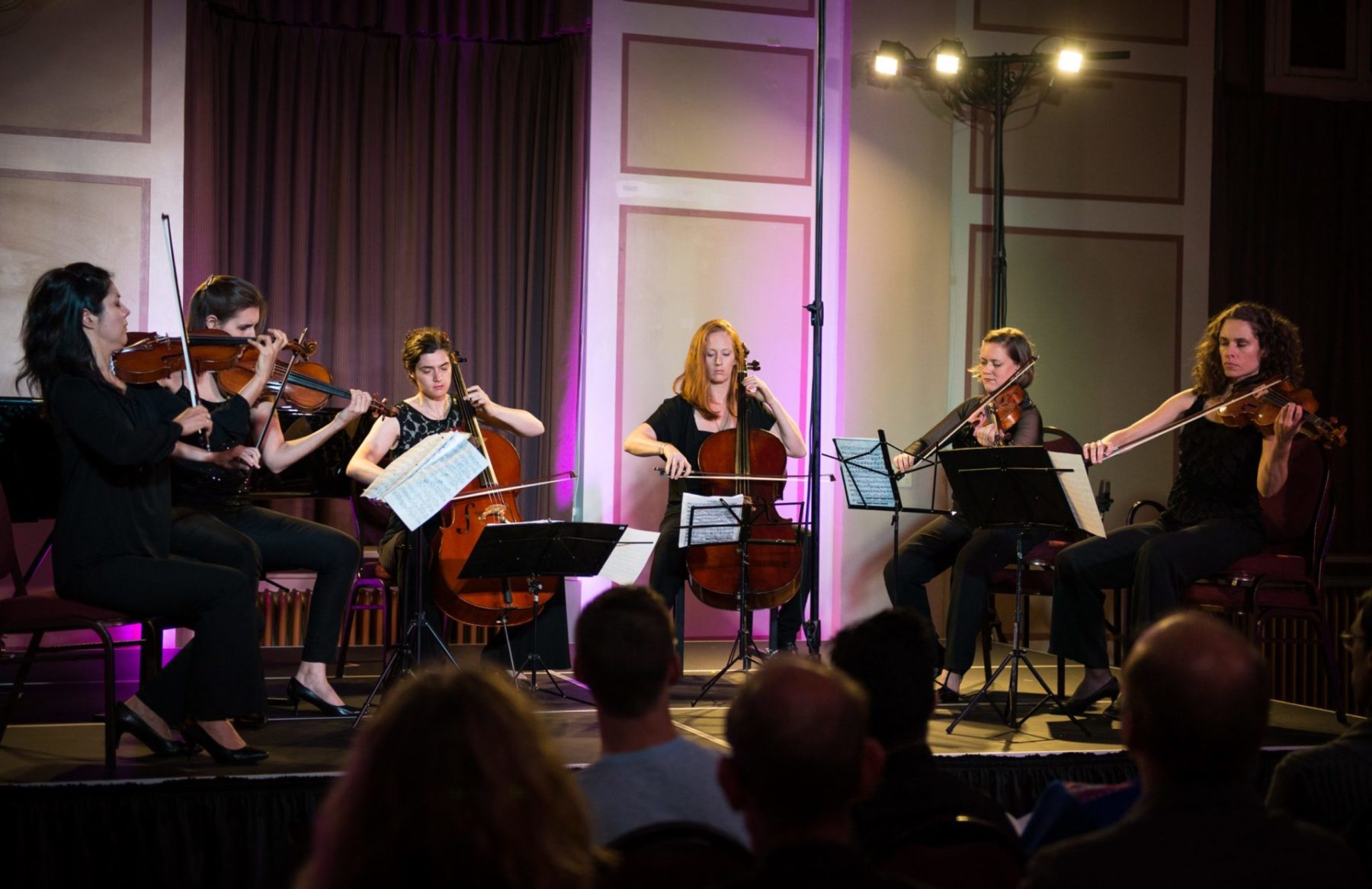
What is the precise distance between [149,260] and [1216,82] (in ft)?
17.5

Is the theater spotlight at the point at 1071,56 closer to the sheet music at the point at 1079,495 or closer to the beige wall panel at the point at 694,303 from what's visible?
the beige wall panel at the point at 694,303

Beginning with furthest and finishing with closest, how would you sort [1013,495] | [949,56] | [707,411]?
[949,56] → [707,411] → [1013,495]

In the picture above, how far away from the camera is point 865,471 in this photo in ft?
14.4

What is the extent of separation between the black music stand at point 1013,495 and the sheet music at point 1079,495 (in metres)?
0.01

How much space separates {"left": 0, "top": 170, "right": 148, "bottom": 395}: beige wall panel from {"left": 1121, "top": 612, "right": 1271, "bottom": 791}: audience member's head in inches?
183

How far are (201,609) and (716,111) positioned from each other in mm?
3603

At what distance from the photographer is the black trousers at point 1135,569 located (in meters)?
4.09

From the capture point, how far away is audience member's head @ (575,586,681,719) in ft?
5.92

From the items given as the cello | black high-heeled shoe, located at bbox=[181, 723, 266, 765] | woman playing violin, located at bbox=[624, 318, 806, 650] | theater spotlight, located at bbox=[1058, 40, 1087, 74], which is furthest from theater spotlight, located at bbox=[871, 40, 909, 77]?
black high-heeled shoe, located at bbox=[181, 723, 266, 765]

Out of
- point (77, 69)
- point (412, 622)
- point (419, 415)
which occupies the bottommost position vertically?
point (412, 622)

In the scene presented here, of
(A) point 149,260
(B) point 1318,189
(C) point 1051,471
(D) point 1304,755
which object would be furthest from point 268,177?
(B) point 1318,189

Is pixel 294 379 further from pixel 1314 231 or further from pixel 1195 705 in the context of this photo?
pixel 1314 231

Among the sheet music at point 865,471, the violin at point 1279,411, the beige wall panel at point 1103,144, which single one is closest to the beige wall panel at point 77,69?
the sheet music at point 865,471

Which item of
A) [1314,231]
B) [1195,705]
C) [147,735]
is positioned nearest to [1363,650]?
[1195,705]
